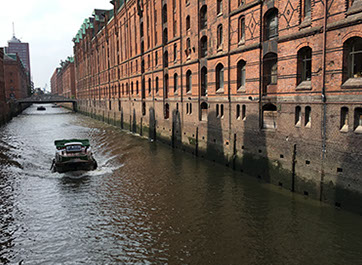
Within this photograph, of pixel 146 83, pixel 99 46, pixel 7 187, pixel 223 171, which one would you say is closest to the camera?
pixel 7 187

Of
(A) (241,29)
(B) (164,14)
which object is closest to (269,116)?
(A) (241,29)

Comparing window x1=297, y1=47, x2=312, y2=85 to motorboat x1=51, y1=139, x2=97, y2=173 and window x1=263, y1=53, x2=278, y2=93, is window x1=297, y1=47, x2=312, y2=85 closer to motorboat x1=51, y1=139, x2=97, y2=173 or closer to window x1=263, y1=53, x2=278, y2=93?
window x1=263, y1=53, x2=278, y2=93

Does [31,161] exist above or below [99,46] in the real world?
below

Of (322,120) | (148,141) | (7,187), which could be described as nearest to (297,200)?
(322,120)

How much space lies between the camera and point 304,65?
14.2 meters

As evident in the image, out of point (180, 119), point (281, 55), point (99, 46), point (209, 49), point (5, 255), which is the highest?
point (99, 46)

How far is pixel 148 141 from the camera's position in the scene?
32656mm

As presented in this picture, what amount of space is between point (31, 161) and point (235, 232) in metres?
17.7

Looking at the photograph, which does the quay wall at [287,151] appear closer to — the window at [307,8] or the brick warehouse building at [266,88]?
the brick warehouse building at [266,88]

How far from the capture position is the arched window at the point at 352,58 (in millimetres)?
11750

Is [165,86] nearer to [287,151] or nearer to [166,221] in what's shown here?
[287,151]

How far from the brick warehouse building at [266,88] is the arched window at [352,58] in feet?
0.12

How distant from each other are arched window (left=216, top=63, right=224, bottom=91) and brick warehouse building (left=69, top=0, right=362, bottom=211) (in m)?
0.07

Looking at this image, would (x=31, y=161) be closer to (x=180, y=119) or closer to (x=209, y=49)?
(x=180, y=119)
